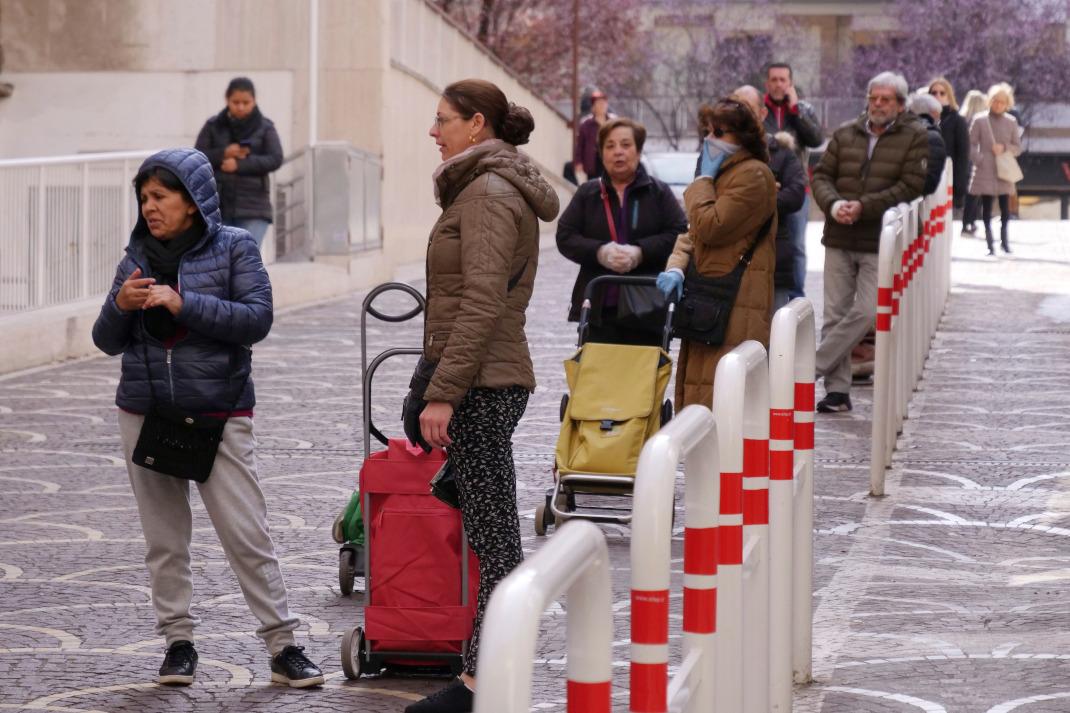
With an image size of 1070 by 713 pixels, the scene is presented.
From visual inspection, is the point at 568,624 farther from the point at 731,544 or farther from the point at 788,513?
the point at 788,513

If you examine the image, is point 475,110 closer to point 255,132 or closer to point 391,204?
point 255,132

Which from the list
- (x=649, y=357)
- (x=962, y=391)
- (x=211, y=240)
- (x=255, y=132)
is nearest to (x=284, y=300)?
(x=255, y=132)

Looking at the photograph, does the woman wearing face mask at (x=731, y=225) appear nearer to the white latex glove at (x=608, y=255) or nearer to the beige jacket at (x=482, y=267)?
the white latex glove at (x=608, y=255)

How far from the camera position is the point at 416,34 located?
27.5 metres

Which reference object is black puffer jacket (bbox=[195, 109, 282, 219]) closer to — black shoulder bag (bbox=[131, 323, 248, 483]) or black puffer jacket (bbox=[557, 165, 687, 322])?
black puffer jacket (bbox=[557, 165, 687, 322])

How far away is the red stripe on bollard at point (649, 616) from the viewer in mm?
3217

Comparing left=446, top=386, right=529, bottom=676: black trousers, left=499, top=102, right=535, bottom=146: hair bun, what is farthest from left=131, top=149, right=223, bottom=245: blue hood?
left=446, top=386, right=529, bottom=676: black trousers

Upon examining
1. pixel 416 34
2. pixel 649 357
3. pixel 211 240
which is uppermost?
pixel 416 34

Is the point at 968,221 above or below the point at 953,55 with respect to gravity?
below

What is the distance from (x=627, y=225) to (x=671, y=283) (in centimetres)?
92

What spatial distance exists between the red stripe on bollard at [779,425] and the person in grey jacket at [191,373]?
159 cm

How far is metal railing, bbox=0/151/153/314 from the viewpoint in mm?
14281

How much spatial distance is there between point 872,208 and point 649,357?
404 centimetres

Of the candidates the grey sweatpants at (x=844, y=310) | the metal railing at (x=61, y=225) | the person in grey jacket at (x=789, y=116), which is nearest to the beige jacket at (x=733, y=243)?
the grey sweatpants at (x=844, y=310)
